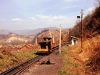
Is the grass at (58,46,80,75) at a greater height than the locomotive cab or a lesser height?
lesser

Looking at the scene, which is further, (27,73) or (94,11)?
(94,11)

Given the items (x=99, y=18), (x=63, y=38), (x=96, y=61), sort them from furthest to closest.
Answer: (x=63, y=38)
(x=99, y=18)
(x=96, y=61)

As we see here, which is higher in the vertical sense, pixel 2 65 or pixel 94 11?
pixel 94 11

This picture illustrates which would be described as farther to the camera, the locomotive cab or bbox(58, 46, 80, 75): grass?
the locomotive cab

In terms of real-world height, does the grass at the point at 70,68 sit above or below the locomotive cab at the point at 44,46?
below

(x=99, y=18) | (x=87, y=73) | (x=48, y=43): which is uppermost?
(x=99, y=18)

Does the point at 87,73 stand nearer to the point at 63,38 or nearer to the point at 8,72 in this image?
the point at 8,72

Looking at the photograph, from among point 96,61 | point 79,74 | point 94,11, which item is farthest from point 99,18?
point 79,74

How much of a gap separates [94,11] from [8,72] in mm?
36798

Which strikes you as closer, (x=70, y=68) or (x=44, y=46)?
(x=70, y=68)

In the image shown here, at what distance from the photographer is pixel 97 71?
1712 cm

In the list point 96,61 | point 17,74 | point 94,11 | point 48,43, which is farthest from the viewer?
point 94,11

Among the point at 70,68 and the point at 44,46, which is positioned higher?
the point at 44,46

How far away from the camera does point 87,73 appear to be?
1791cm
